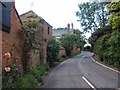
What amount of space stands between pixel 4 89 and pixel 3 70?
0.89 meters

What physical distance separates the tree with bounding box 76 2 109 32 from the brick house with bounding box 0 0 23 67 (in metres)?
46.7

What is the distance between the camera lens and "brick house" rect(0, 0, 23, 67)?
1194 cm

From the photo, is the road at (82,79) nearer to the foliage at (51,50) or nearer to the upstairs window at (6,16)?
the upstairs window at (6,16)

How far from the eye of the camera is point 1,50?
11477 mm

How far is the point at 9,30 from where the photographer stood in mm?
13086

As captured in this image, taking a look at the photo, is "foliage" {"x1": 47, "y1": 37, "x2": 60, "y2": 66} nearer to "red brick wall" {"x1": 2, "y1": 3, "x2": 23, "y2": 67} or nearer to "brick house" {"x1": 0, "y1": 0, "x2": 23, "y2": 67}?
"red brick wall" {"x1": 2, "y1": 3, "x2": 23, "y2": 67}

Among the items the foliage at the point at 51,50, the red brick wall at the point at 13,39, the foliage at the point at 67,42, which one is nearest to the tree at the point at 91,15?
the foliage at the point at 67,42

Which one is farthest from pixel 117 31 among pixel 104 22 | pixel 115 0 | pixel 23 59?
pixel 104 22

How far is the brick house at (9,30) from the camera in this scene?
11.9 m

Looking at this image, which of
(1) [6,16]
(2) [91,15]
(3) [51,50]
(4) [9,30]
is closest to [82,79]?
(4) [9,30]

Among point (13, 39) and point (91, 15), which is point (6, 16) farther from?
point (91, 15)

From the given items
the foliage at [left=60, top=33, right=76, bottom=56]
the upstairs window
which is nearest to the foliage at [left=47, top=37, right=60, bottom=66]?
the upstairs window

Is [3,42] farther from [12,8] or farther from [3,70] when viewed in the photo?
[12,8]

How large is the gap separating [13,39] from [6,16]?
5.65 ft
